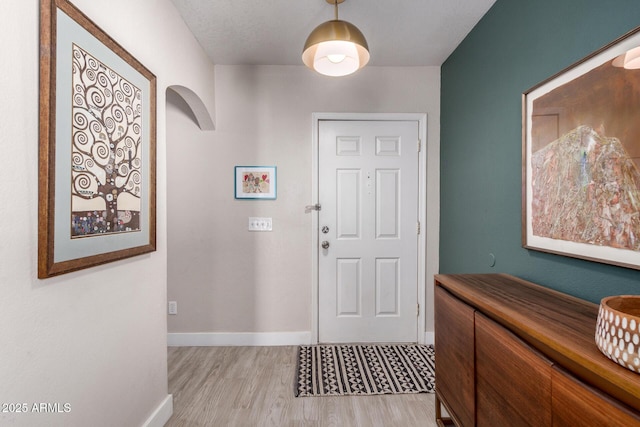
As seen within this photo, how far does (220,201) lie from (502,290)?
2271mm

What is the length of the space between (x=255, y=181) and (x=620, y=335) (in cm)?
250

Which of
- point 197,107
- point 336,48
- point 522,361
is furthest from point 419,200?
point 197,107

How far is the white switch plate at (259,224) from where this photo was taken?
2791 millimetres

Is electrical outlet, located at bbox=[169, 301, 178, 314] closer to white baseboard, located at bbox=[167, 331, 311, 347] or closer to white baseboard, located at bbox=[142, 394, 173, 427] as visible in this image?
white baseboard, located at bbox=[167, 331, 311, 347]

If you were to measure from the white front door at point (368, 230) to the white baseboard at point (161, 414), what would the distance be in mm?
1334

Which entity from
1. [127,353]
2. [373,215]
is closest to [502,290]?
[373,215]

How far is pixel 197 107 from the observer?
2523 millimetres

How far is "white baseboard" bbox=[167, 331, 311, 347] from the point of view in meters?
2.79

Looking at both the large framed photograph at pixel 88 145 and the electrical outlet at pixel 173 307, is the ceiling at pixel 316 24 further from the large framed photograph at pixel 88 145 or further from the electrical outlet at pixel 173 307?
the electrical outlet at pixel 173 307

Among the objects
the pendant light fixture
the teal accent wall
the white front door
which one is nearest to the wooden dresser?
the teal accent wall

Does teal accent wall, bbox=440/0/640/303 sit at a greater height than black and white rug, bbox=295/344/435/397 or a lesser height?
greater

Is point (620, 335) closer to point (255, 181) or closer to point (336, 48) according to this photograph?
point (336, 48)

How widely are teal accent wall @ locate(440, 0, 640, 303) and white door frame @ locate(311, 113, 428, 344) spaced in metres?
0.16

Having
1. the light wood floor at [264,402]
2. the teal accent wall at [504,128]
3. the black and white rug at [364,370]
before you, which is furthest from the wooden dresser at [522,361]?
the black and white rug at [364,370]
